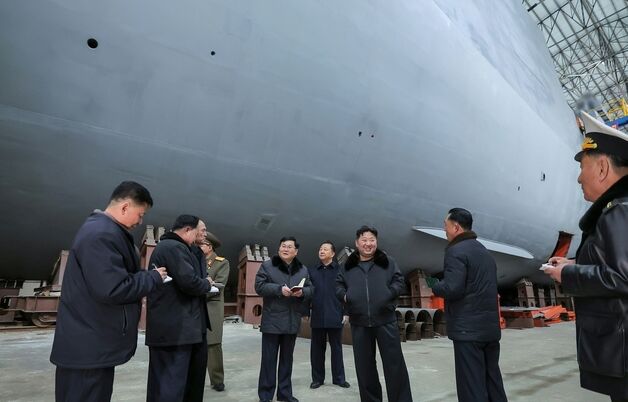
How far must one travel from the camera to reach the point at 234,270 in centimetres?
764

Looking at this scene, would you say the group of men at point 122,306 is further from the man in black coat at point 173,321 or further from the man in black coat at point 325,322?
the man in black coat at point 325,322

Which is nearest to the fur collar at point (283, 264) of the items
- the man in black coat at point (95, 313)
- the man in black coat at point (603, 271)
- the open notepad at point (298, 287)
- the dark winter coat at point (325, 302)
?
the open notepad at point (298, 287)

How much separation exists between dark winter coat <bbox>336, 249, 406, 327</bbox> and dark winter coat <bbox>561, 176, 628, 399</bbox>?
1531mm

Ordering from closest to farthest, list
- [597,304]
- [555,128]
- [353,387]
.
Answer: [597,304] < [353,387] < [555,128]

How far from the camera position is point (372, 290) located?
322cm

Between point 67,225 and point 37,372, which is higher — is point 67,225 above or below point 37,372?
above

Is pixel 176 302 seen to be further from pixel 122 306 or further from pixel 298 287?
pixel 298 287

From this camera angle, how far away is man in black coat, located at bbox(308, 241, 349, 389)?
157 inches

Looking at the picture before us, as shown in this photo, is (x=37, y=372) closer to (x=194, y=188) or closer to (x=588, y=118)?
(x=194, y=188)

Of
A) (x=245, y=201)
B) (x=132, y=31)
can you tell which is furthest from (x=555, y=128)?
(x=132, y=31)

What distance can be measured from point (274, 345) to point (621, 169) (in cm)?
288

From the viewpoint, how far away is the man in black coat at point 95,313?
190cm

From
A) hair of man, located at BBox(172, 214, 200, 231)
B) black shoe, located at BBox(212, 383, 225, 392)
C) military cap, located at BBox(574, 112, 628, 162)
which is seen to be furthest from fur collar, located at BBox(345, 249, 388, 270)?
military cap, located at BBox(574, 112, 628, 162)

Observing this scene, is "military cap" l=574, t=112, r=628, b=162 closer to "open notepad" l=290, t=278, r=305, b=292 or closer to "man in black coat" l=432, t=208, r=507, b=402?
"man in black coat" l=432, t=208, r=507, b=402
